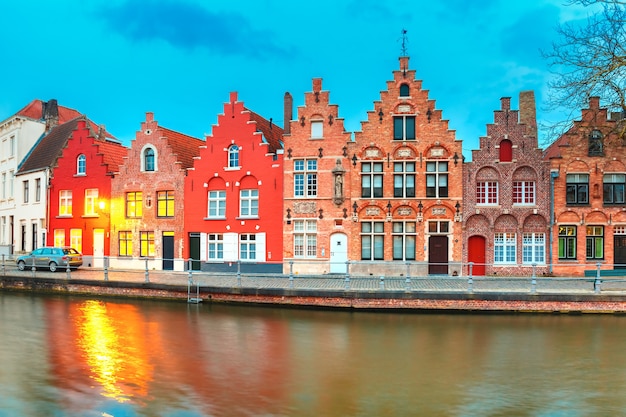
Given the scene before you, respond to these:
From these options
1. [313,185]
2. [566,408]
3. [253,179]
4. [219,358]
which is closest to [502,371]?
[566,408]

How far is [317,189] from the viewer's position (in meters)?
26.8

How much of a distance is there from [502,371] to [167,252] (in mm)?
22250

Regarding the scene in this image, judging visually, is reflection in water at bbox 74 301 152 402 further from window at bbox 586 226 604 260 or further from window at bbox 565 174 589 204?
window at bbox 586 226 604 260

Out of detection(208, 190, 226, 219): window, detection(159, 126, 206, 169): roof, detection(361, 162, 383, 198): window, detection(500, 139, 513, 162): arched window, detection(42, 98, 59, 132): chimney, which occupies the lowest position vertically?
detection(208, 190, 226, 219): window

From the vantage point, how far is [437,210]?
25891mm

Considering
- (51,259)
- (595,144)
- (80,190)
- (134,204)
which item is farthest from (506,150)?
(80,190)

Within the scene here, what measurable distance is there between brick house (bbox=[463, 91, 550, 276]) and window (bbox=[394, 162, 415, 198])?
8.98 ft

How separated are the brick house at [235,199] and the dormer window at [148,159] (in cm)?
272

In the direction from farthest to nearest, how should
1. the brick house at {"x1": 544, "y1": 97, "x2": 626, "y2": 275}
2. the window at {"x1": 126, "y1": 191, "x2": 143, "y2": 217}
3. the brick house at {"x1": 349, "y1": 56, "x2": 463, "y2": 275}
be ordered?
the window at {"x1": 126, "y1": 191, "x2": 143, "y2": 217} < the brick house at {"x1": 349, "y1": 56, "x2": 463, "y2": 275} < the brick house at {"x1": 544, "y1": 97, "x2": 626, "y2": 275}

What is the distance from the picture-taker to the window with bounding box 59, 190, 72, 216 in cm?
3284

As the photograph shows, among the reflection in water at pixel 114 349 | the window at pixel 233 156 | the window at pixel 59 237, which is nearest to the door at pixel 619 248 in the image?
the window at pixel 233 156

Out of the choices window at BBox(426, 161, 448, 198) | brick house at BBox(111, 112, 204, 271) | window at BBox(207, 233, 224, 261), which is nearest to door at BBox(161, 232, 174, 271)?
brick house at BBox(111, 112, 204, 271)

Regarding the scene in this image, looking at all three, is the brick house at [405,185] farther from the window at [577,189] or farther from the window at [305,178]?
the window at [577,189]

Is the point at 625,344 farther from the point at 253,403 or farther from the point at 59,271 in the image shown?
the point at 59,271
